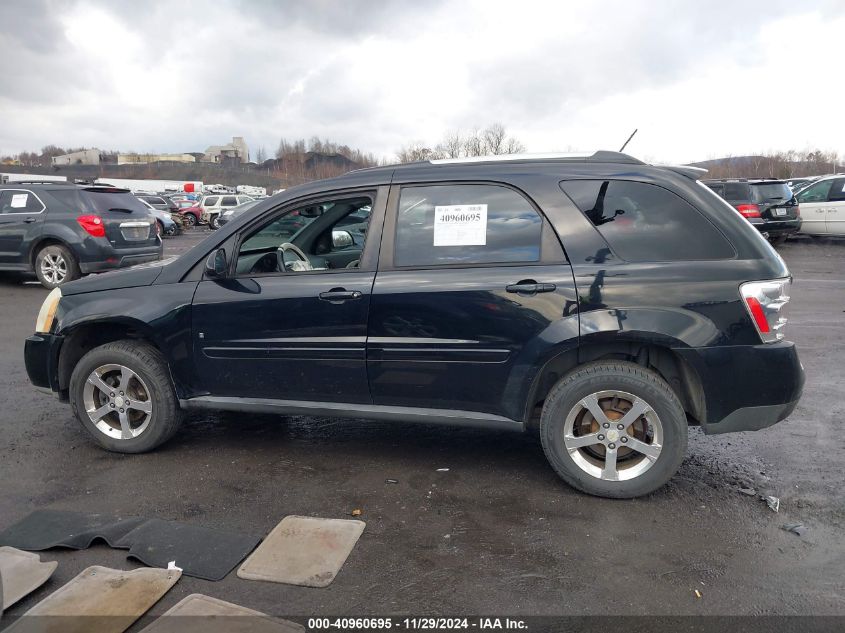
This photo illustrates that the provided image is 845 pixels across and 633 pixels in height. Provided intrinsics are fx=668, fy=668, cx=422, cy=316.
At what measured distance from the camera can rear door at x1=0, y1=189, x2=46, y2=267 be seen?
37.4ft

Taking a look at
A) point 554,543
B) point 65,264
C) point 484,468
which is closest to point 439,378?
point 484,468

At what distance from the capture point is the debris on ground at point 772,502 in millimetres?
3550

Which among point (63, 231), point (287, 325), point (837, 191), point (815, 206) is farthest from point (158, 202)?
point (287, 325)

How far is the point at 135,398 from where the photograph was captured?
4391 mm

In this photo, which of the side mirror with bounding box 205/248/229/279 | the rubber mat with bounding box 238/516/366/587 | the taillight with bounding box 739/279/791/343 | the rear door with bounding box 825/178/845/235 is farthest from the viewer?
the rear door with bounding box 825/178/845/235

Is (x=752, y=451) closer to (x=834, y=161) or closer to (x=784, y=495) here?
(x=784, y=495)

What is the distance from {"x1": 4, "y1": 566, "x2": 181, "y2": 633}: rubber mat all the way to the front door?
135 cm

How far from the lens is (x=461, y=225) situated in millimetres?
3812

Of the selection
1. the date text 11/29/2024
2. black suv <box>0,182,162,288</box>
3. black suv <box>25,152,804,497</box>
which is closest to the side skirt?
black suv <box>25,152,804,497</box>

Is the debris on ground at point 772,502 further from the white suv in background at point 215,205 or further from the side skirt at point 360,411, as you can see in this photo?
the white suv in background at point 215,205

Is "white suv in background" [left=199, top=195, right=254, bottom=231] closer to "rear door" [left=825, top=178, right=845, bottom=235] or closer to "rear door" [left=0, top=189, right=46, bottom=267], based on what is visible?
"rear door" [left=0, top=189, right=46, bottom=267]

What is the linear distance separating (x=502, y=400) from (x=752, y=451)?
72.5 inches

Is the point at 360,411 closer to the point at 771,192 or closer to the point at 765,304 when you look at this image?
the point at 765,304

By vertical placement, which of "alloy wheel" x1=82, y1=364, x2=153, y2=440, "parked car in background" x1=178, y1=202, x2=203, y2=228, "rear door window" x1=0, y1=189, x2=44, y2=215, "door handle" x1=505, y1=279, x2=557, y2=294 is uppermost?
"rear door window" x1=0, y1=189, x2=44, y2=215
